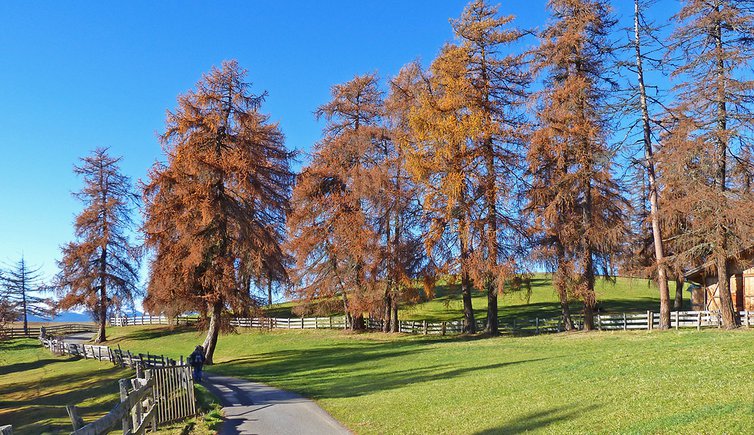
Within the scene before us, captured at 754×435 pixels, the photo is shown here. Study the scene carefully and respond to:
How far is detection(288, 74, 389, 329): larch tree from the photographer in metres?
34.8

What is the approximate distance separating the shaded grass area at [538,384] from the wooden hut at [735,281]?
21.6 feet

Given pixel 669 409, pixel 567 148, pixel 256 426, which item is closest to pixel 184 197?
pixel 256 426

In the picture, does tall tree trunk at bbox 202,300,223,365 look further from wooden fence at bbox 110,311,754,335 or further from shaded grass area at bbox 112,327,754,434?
wooden fence at bbox 110,311,754,335

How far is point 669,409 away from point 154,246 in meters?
25.1

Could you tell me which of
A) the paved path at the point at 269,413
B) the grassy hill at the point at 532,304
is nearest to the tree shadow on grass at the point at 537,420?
the paved path at the point at 269,413

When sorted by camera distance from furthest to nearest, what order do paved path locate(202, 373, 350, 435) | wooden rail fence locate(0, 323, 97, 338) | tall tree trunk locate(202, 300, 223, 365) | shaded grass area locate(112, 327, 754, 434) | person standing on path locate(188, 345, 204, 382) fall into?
wooden rail fence locate(0, 323, 97, 338) < tall tree trunk locate(202, 300, 223, 365) < person standing on path locate(188, 345, 204, 382) < paved path locate(202, 373, 350, 435) < shaded grass area locate(112, 327, 754, 434)

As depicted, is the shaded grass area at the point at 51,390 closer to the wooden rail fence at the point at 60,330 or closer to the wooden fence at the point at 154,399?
the wooden fence at the point at 154,399

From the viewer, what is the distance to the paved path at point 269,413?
40.3 feet

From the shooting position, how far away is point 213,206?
2736cm

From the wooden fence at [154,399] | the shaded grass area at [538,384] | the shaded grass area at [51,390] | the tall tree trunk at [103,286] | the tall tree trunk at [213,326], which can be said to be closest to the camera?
the shaded grass area at [538,384]

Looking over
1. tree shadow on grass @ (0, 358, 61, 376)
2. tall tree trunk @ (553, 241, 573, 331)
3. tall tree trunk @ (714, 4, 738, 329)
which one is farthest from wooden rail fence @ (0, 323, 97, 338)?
tall tree trunk @ (714, 4, 738, 329)

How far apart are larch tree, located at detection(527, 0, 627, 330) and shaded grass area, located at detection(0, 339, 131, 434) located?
22.0 m

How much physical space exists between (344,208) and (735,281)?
23.3 m

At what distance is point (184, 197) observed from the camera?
89.9 ft
